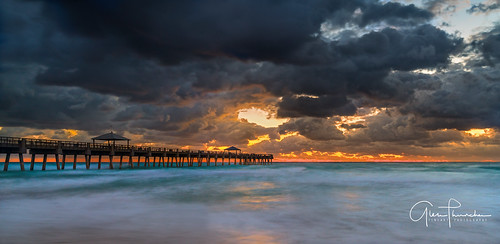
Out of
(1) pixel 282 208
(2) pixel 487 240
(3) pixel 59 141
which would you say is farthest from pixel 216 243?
(3) pixel 59 141

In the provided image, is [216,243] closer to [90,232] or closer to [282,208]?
[90,232]

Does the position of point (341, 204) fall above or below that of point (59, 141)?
below

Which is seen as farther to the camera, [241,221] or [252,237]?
[241,221]

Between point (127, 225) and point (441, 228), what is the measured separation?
8.62 meters

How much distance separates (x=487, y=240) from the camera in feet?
28.1

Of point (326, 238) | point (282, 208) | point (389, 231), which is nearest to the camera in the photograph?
point (326, 238)

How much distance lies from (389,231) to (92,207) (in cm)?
1054

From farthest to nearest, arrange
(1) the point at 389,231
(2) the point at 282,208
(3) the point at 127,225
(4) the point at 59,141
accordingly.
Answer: (4) the point at 59,141 < (2) the point at 282,208 < (3) the point at 127,225 < (1) the point at 389,231

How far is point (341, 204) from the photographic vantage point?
48.1 feet

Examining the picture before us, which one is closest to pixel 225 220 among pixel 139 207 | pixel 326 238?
pixel 326 238

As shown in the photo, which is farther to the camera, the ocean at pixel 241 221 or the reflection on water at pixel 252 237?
the ocean at pixel 241 221

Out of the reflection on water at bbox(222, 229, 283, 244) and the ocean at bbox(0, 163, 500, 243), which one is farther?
the ocean at bbox(0, 163, 500, 243)

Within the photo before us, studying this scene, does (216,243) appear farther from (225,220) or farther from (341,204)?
(341,204)

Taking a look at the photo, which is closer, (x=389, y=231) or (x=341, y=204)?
(x=389, y=231)
